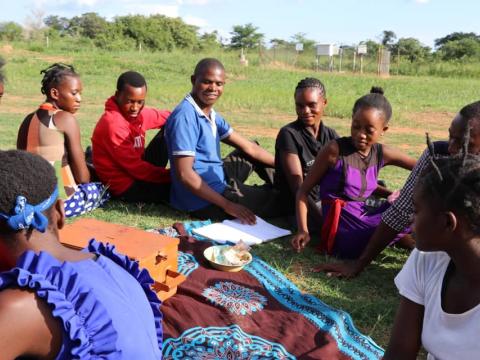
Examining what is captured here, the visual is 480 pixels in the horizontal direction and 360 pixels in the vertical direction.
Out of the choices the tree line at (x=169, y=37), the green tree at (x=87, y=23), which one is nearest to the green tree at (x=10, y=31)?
the tree line at (x=169, y=37)

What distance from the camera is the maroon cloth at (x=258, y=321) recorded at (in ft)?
7.85

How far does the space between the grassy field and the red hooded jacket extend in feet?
0.79

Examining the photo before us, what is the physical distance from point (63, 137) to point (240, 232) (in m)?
1.46

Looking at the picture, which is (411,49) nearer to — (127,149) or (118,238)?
(127,149)

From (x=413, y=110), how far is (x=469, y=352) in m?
11.6

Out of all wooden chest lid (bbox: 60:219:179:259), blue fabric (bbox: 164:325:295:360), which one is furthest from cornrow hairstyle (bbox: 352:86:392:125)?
blue fabric (bbox: 164:325:295:360)

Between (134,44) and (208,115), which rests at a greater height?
(134,44)

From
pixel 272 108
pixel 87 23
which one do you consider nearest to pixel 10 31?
pixel 87 23

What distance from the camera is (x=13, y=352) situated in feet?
3.72

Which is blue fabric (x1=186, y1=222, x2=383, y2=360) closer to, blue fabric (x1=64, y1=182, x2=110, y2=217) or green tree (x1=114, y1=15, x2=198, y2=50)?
blue fabric (x1=64, y1=182, x2=110, y2=217)

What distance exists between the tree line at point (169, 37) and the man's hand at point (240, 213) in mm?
24248

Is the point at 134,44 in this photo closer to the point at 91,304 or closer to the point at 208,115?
the point at 208,115

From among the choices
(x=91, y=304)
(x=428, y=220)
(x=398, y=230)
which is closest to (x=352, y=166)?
(x=398, y=230)

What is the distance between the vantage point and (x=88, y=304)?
1216 millimetres
